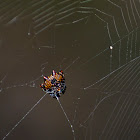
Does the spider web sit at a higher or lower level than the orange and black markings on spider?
higher

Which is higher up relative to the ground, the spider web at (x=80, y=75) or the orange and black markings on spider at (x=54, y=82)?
the spider web at (x=80, y=75)

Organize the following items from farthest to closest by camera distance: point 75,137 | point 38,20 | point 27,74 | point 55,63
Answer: point 75,137 → point 27,74 → point 55,63 → point 38,20

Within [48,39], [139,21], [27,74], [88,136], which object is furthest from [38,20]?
[88,136]

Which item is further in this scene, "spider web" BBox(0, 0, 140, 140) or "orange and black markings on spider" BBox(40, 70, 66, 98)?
"spider web" BBox(0, 0, 140, 140)

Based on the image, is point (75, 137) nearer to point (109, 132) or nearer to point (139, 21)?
point (109, 132)

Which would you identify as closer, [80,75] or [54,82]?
[54,82]

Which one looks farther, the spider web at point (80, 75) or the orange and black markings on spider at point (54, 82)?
the spider web at point (80, 75)

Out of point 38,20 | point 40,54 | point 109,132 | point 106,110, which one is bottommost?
point 109,132

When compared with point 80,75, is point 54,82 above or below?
below
